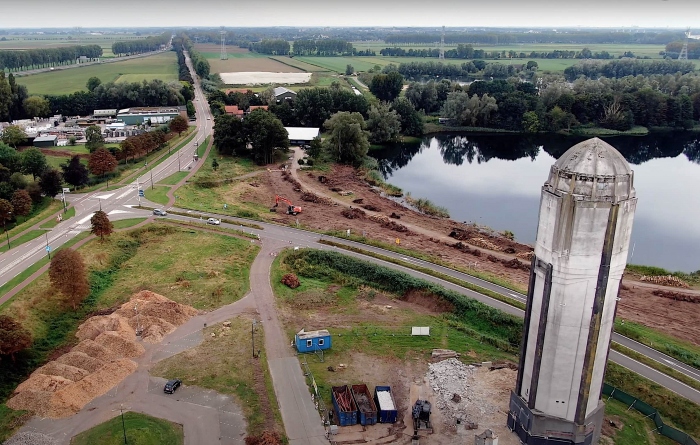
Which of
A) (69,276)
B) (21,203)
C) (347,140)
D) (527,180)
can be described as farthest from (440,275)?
(527,180)

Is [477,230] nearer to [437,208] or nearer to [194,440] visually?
[437,208]

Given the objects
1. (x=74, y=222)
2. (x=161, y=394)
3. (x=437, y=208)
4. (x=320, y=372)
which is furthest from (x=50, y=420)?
(x=437, y=208)

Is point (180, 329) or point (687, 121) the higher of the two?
point (687, 121)

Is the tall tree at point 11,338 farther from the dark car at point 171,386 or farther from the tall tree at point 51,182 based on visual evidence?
the tall tree at point 51,182

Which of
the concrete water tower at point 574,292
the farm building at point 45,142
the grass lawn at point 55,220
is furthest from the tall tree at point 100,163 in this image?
the concrete water tower at point 574,292

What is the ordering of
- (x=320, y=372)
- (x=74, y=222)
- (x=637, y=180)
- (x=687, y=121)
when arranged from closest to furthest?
(x=320, y=372)
(x=74, y=222)
(x=637, y=180)
(x=687, y=121)

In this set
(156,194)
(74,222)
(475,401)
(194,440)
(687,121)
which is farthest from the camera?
(687,121)

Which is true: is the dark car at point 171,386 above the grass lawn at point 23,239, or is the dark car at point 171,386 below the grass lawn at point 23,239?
below
